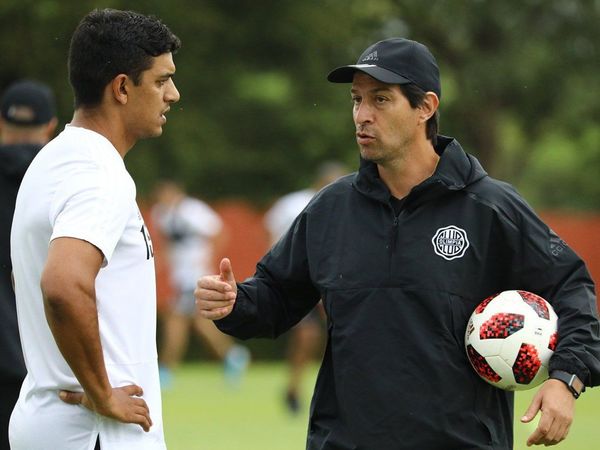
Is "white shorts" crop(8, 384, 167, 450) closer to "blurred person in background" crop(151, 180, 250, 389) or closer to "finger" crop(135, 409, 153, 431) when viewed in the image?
"finger" crop(135, 409, 153, 431)

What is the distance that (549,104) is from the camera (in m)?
32.4

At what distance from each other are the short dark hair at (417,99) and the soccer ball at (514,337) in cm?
75

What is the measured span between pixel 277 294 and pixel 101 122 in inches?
45.9

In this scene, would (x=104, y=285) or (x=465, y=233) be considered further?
(x=465, y=233)

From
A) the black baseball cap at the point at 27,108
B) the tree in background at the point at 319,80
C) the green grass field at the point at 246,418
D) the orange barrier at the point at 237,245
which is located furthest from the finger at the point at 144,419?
the tree in background at the point at 319,80

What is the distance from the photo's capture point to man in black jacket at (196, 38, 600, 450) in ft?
16.0

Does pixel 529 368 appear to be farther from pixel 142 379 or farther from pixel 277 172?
pixel 277 172

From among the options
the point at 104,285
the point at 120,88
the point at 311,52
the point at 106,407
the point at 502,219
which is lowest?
the point at 106,407

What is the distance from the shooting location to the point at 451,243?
16.4ft

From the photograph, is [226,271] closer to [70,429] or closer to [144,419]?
[144,419]

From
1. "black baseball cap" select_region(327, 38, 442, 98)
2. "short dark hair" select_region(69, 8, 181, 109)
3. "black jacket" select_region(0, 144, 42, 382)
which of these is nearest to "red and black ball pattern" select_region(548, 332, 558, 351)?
"black baseball cap" select_region(327, 38, 442, 98)

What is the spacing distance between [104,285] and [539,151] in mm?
40867

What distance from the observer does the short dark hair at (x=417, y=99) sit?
17.1ft

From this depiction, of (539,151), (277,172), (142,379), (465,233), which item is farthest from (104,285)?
(539,151)
